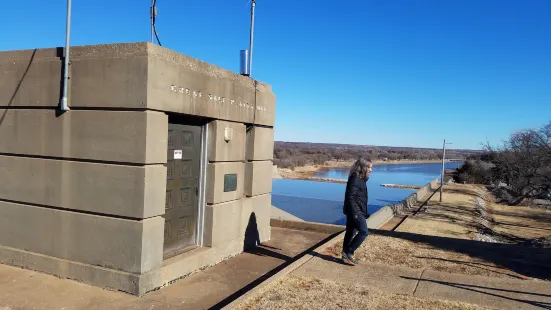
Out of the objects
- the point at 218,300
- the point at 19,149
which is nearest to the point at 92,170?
the point at 19,149

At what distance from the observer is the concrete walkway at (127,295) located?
5.09 meters

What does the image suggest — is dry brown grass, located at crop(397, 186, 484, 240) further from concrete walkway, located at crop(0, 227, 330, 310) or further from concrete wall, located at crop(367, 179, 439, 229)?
concrete walkway, located at crop(0, 227, 330, 310)

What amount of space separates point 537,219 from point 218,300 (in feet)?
89.9

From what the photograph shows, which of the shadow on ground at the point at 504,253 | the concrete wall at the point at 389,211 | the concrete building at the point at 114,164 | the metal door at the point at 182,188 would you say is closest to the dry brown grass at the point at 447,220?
the concrete wall at the point at 389,211

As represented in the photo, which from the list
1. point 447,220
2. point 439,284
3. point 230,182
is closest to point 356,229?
point 439,284

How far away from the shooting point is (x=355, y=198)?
6.68 m

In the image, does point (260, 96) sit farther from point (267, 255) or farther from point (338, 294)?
point (338, 294)

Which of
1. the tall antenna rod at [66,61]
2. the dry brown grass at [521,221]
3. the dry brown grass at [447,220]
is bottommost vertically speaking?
the dry brown grass at [521,221]

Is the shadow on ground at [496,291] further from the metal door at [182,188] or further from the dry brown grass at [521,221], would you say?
the dry brown grass at [521,221]

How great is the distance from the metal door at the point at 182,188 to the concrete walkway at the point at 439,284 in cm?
176

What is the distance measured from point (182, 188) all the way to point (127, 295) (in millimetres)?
1686

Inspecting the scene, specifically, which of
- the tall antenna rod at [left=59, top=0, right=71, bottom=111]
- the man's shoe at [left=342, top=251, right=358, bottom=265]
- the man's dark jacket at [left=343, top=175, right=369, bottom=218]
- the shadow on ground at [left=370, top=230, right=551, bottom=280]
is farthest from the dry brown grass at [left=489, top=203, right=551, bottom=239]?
the tall antenna rod at [left=59, top=0, right=71, bottom=111]

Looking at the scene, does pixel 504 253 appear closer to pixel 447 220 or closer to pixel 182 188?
pixel 182 188

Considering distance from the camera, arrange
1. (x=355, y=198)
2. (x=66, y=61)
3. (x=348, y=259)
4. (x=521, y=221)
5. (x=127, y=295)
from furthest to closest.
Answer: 1. (x=521, y=221)
2. (x=348, y=259)
3. (x=355, y=198)
4. (x=66, y=61)
5. (x=127, y=295)
